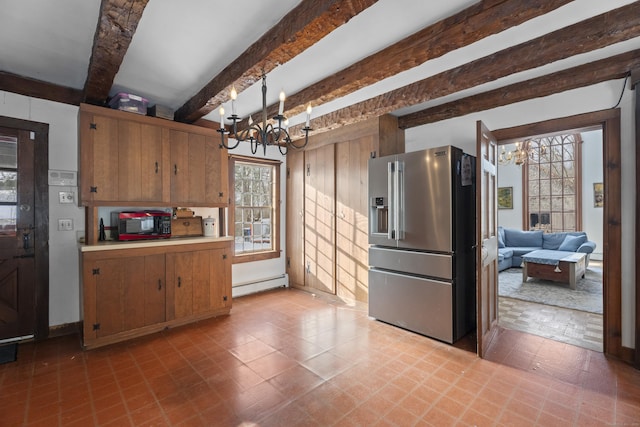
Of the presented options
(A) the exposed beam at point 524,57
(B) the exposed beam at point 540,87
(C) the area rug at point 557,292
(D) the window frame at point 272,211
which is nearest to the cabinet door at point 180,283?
(D) the window frame at point 272,211

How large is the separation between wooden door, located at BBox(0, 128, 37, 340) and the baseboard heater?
85.1 inches

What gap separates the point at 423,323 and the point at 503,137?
7.02 feet

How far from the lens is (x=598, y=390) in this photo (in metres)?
2.13

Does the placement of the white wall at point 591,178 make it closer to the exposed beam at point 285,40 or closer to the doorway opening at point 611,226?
the doorway opening at point 611,226

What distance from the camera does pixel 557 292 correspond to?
185 inches

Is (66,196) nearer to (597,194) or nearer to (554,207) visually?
(554,207)

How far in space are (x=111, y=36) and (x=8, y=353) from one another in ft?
9.50

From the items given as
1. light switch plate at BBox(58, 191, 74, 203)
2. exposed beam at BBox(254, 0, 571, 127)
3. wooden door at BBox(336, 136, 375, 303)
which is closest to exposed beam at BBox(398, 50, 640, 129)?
wooden door at BBox(336, 136, 375, 303)

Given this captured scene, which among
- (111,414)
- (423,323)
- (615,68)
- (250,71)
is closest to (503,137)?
(615,68)

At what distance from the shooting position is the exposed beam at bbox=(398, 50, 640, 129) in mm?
2422

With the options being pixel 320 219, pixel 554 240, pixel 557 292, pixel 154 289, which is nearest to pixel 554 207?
pixel 554 240

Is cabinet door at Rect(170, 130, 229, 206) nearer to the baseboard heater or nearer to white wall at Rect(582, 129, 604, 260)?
the baseboard heater

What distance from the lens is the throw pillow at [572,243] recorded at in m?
6.20

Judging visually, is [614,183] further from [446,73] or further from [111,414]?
[111,414]
